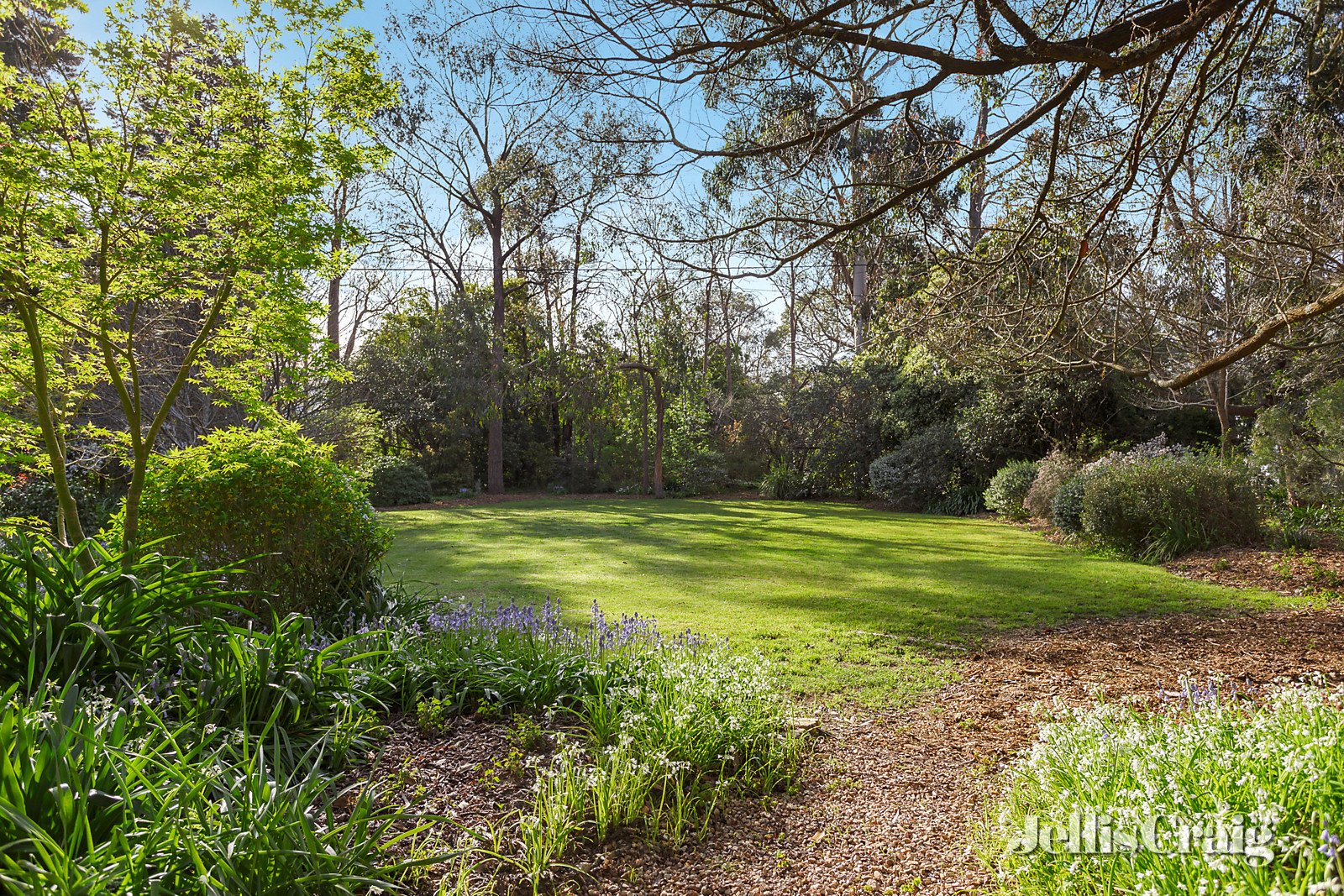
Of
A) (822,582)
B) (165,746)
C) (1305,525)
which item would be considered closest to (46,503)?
(165,746)

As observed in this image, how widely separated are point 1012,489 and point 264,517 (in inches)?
520

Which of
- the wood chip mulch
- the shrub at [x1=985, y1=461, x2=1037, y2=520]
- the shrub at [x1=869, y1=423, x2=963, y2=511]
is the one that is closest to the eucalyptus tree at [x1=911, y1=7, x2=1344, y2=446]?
the wood chip mulch

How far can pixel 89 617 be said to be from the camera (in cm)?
300

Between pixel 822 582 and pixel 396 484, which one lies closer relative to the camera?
pixel 822 582

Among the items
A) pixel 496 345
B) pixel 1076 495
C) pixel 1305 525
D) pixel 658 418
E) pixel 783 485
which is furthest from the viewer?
pixel 496 345

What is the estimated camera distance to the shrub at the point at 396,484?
18.3 m

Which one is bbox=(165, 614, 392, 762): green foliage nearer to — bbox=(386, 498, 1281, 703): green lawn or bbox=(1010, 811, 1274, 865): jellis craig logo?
bbox=(1010, 811, 1274, 865): jellis craig logo

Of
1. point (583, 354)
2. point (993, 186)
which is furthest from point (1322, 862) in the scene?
point (583, 354)

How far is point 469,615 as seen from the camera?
189 inches

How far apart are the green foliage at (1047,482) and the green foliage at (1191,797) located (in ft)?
33.1

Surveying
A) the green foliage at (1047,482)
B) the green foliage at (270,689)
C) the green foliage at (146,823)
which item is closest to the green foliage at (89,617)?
the green foliage at (270,689)

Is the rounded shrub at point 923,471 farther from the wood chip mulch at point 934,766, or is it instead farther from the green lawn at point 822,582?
the wood chip mulch at point 934,766

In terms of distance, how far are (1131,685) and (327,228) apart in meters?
6.40

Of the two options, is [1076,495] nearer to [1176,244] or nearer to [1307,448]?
[1307,448]
